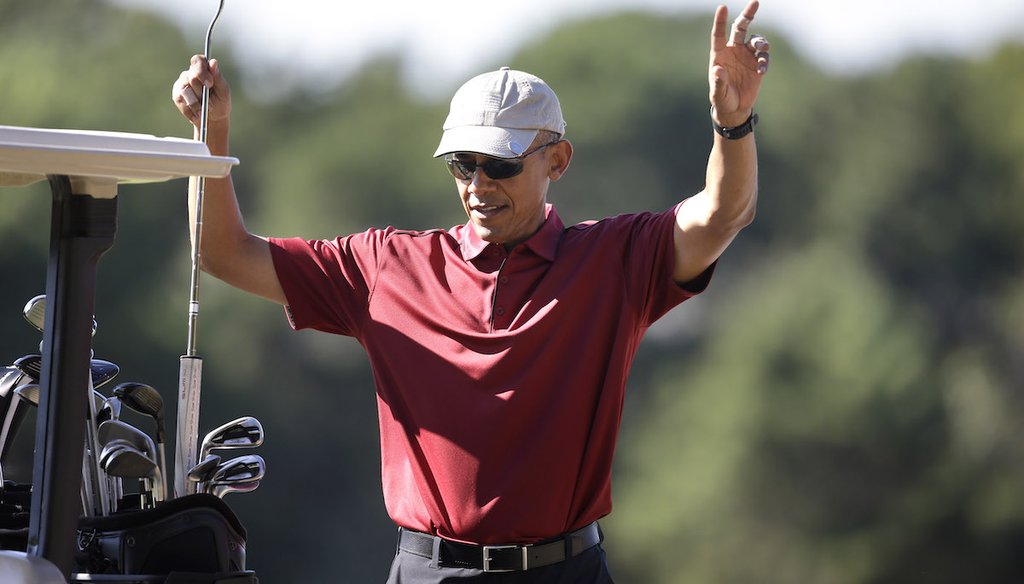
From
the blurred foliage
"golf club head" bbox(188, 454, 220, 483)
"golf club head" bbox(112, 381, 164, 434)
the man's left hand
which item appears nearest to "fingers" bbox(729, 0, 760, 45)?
the man's left hand

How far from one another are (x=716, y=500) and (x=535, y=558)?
12771mm

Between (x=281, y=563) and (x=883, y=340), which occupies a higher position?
(x=883, y=340)

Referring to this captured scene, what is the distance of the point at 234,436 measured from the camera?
109 inches

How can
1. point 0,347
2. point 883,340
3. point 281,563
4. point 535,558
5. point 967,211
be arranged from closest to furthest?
point 535,558, point 0,347, point 281,563, point 883,340, point 967,211

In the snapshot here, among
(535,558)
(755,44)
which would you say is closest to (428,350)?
(535,558)

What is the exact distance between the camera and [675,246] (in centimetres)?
278

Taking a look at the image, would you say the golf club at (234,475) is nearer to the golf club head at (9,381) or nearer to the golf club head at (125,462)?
the golf club head at (125,462)

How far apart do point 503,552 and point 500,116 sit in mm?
882

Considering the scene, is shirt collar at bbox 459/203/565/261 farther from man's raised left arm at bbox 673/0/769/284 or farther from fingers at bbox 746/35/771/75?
fingers at bbox 746/35/771/75

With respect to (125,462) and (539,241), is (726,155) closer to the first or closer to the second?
(539,241)

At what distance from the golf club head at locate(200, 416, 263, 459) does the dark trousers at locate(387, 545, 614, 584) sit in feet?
1.26

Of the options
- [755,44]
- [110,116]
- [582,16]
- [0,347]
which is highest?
[582,16]

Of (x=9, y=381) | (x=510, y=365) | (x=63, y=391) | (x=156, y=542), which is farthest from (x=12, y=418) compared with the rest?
(x=510, y=365)

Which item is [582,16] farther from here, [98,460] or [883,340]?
[98,460]
